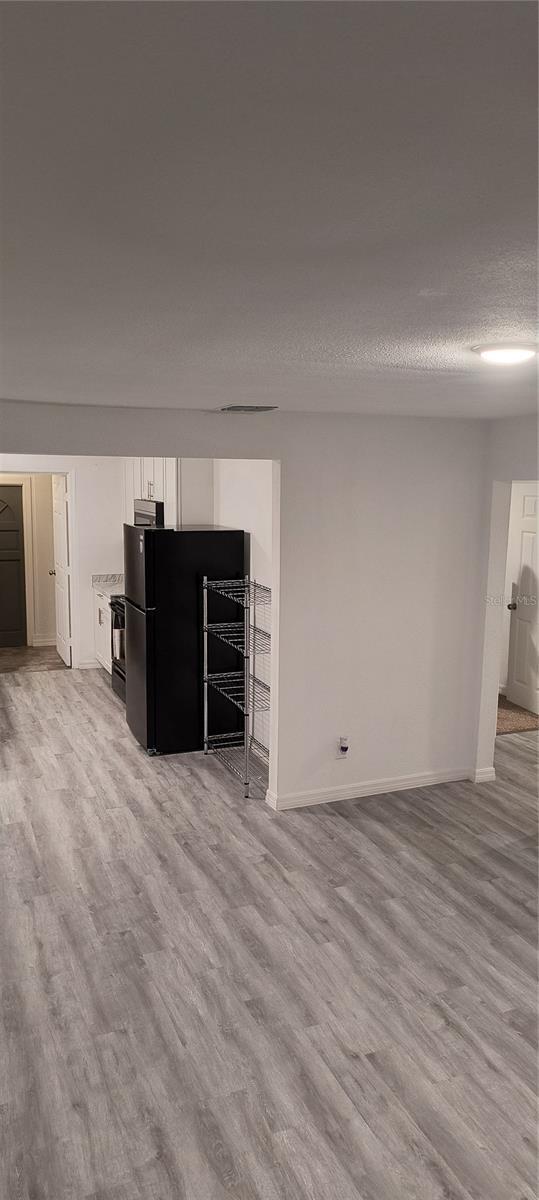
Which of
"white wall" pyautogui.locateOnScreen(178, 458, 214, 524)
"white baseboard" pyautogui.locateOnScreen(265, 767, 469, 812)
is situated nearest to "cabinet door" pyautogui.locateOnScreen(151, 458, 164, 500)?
"white wall" pyautogui.locateOnScreen(178, 458, 214, 524)

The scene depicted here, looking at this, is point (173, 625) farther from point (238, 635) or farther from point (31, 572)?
point (31, 572)

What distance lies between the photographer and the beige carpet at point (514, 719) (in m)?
6.59

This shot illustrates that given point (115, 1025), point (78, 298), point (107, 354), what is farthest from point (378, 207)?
point (115, 1025)

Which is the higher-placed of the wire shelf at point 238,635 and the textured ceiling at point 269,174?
the textured ceiling at point 269,174

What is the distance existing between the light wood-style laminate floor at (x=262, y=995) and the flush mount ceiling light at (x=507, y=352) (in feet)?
7.63

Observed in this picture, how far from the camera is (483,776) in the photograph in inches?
217

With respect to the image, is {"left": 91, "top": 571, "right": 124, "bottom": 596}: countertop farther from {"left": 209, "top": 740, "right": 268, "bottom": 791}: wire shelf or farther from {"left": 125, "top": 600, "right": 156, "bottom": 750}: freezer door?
{"left": 209, "top": 740, "right": 268, "bottom": 791}: wire shelf

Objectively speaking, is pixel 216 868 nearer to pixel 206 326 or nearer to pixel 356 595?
pixel 356 595

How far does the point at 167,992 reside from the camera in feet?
10.7

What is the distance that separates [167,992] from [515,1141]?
4.39 feet

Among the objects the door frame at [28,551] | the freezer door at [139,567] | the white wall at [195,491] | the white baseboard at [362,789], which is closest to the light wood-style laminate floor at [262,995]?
the white baseboard at [362,789]

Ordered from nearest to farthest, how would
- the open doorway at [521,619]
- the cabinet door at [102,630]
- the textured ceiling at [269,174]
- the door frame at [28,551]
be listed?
the textured ceiling at [269,174]
the open doorway at [521,619]
the cabinet door at [102,630]
the door frame at [28,551]

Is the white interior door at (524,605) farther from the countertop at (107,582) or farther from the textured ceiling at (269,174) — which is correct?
the textured ceiling at (269,174)

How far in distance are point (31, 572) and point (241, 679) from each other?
4322mm
